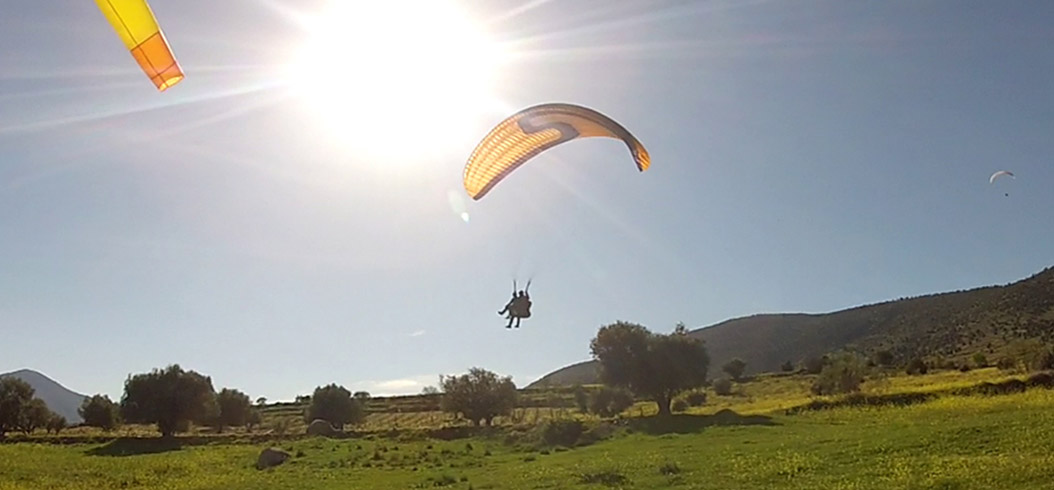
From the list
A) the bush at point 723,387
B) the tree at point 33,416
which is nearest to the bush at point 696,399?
the bush at point 723,387

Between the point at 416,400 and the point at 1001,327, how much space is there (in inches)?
2919

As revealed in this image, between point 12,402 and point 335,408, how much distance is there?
92.0ft

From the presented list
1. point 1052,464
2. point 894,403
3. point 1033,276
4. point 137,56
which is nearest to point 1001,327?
point 1033,276

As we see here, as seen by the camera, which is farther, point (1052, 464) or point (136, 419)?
point (136, 419)

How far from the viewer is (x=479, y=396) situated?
61.5 metres

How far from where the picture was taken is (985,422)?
2825cm

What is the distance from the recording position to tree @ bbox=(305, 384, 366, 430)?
70688mm

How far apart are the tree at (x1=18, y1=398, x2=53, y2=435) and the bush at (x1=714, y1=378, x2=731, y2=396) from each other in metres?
62.9

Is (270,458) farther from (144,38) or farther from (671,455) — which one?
(144,38)

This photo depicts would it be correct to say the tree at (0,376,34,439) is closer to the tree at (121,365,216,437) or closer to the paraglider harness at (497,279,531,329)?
the tree at (121,365,216,437)

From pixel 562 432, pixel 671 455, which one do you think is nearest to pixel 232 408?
pixel 562 432

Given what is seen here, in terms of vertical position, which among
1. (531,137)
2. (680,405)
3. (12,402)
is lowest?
(680,405)

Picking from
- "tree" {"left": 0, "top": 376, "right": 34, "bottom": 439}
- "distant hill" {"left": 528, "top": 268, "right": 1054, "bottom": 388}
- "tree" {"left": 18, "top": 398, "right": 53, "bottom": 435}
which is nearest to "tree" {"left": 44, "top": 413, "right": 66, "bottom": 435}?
"tree" {"left": 18, "top": 398, "right": 53, "bottom": 435}

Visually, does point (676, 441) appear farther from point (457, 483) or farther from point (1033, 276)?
point (1033, 276)
